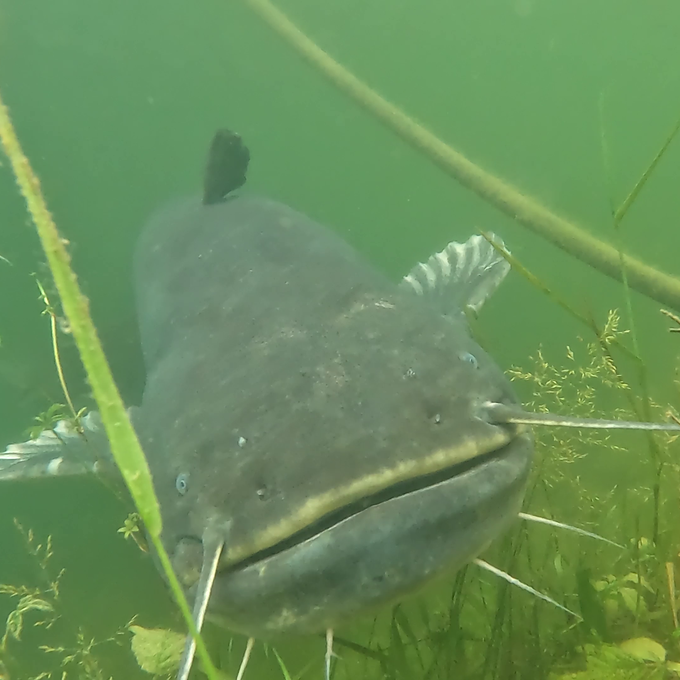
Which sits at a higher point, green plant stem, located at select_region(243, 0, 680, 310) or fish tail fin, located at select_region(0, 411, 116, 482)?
green plant stem, located at select_region(243, 0, 680, 310)

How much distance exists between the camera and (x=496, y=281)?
2.39m

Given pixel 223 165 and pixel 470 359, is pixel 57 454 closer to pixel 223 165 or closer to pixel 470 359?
pixel 223 165

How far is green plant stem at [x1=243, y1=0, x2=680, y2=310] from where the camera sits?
162 cm

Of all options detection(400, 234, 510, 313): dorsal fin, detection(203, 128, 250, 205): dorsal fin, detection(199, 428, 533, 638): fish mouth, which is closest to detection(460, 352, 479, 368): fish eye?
detection(199, 428, 533, 638): fish mouth

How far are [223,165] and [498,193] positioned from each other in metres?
1.38

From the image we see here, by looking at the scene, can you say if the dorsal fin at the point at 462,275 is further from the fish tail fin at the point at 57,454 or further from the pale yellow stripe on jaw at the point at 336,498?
the fish tail fin at the point at 57,454

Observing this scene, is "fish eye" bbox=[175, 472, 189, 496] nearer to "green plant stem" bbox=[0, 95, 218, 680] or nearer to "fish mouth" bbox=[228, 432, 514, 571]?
"fish mouth" bbox=[228, 432, 514, 571]

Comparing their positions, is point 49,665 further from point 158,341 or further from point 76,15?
point 76,15

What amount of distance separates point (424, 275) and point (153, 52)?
495 inches

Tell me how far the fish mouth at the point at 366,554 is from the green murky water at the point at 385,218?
28 cm

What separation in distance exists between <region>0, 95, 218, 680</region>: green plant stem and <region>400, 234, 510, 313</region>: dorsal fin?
1.73m

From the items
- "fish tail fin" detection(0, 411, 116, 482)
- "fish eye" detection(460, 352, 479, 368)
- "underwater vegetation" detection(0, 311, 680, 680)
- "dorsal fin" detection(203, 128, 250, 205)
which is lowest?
"fish tail fin" detection(0, 411, 116, 482)

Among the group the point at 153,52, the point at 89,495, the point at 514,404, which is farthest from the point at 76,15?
the point at 514,404

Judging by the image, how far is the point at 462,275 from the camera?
2.32 meters
